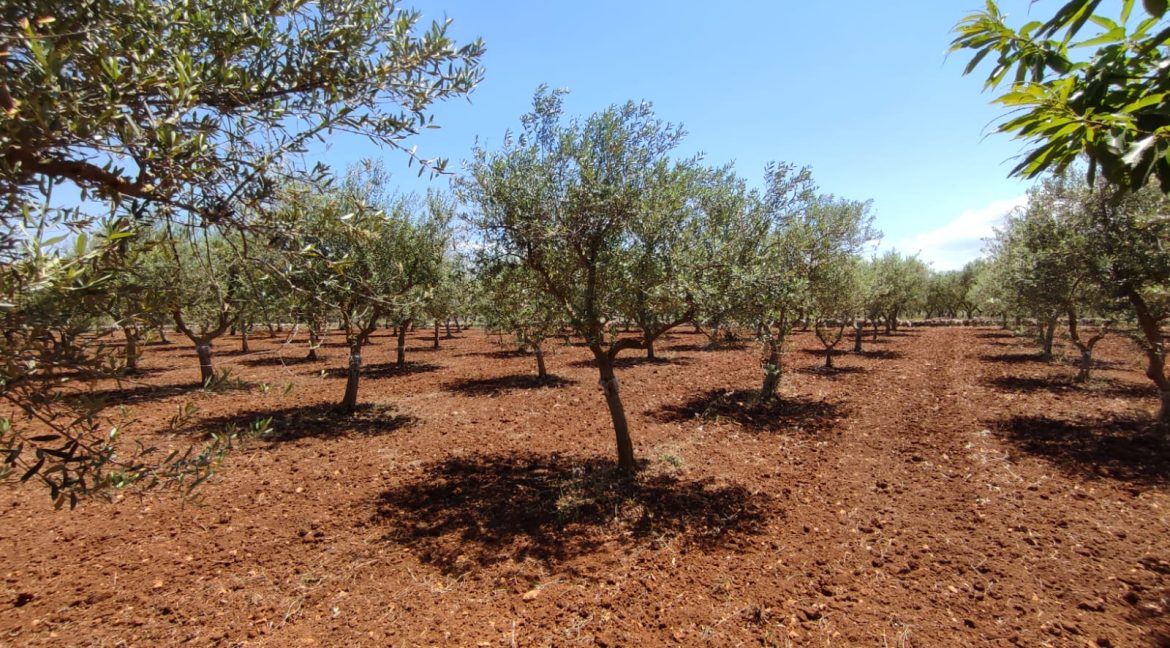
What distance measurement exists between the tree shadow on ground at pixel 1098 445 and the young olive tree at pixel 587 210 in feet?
28.3

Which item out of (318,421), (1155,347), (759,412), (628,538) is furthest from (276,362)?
(1155,347)

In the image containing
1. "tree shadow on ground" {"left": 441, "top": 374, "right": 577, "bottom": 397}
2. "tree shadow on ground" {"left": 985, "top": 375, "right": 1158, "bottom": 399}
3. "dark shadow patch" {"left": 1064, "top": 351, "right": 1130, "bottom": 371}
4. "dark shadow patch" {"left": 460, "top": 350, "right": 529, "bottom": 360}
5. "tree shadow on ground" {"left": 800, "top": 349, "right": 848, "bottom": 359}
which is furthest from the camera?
"tree shadow on ground" {"left": 800, "top": 349, "right": 848, "bottom": 359}

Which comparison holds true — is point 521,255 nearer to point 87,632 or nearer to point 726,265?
point 726,265

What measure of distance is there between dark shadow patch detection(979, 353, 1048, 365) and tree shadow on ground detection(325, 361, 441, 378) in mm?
27013

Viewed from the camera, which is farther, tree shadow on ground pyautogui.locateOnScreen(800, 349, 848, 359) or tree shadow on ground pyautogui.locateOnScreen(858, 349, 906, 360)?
tree shadow on ground pyautogui.locateOnScreen(800, 349, 848, 359)

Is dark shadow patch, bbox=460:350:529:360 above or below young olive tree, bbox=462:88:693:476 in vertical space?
below

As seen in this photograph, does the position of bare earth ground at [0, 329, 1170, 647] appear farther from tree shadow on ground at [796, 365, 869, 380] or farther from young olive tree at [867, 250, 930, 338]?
young olive tree at [867, 250, 930, 338]

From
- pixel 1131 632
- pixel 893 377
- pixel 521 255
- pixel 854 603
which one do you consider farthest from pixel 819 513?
pixel 893 377

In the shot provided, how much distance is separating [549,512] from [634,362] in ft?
54.1

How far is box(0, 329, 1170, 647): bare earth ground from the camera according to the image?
17.1ft

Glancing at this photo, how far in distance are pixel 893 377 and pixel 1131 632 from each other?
53.5 ft

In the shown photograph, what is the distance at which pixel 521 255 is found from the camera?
847cm

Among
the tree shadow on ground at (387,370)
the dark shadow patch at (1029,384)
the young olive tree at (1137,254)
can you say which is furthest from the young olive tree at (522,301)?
the dark shadow patch at (1029,384)

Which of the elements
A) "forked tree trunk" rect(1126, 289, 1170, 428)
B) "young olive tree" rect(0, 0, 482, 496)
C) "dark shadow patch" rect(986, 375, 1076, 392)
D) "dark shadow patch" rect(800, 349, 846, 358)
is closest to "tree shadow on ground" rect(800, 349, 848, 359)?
"dark shadow patch" rect(800, 349, 846, 358)
